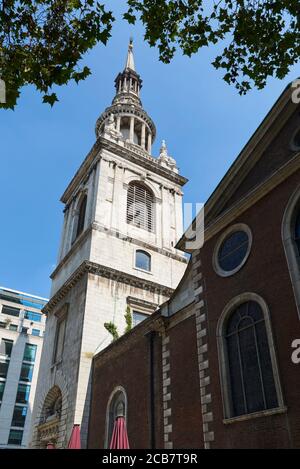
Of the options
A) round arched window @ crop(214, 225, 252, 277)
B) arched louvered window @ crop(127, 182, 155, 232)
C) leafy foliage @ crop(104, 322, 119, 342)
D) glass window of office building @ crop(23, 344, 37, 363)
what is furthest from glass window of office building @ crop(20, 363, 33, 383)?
round arched window @ crop(214, 225, 252, 277)

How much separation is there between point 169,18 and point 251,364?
10.1 metres

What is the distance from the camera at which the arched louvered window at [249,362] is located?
11.5m

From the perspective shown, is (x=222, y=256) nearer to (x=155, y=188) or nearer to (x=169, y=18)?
(x=169, y=18)

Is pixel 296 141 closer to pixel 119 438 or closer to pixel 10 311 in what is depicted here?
pixel 119 438

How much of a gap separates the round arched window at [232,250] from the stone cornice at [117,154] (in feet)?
70.5

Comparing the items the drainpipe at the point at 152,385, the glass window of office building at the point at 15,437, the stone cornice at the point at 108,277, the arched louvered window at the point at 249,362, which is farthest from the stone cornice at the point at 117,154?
the glass window of office building at the point at 15,437

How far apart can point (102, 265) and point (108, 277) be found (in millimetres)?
932

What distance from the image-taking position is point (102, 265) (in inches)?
1083

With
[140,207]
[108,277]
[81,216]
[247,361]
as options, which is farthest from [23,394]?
[247,361]

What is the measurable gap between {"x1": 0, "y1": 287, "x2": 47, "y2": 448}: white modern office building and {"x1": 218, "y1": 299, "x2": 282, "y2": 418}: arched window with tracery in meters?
51.3

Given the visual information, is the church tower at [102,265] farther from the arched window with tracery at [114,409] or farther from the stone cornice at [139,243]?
the arched window with tracery at [114,409]

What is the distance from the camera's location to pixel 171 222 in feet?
116

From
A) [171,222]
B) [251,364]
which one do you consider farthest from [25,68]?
[171,222]

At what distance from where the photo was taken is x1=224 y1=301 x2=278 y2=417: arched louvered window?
11.5 m
